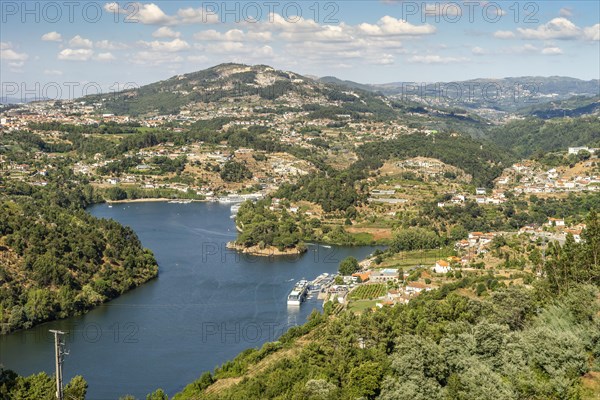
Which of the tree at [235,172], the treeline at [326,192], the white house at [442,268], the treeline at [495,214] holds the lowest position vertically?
the white house at [442,268]

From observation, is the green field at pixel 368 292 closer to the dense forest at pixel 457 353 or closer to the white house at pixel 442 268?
the white house at pixel 442 268

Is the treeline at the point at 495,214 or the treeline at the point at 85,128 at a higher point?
the treeline at the point at 85,128

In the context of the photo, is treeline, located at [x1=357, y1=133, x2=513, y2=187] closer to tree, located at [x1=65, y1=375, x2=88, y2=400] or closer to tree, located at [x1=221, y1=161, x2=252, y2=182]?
tree, located at [x1=221, y1=161, x2=252, y2=182]

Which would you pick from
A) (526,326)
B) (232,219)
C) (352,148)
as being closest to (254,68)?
(352,148)

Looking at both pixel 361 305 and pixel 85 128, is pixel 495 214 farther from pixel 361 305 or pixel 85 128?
pixel 85 128

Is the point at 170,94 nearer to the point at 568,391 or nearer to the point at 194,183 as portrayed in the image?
the point at 194,183

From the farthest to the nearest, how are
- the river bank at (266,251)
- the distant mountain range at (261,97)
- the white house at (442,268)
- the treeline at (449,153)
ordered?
the distant mountain range at (261,97) → the treeline at (449,153) → the river bank at (266,251) → the white house at (442,268)

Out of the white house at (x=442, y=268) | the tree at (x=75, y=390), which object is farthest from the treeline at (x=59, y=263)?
the white house at (x=442, y=268)

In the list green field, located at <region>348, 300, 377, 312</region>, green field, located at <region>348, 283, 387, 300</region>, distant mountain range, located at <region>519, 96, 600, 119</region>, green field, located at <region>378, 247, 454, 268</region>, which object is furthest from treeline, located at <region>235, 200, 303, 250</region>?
distant mountain range, located at <region>519, 96, 600, 119</region>

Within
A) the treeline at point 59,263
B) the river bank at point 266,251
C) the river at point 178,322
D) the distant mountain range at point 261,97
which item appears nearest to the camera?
the river at point 178,322
